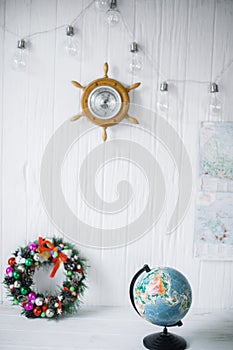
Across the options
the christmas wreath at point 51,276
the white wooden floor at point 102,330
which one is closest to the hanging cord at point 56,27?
the christmas wreath at point 51,276

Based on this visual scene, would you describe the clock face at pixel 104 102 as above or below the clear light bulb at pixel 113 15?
below

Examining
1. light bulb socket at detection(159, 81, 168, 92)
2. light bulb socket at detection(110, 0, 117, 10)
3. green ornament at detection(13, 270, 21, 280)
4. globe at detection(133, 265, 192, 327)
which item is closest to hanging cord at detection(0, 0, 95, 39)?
light bulb socket at detection(110, 0, 117, 10)

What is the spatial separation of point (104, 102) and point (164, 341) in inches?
43.6

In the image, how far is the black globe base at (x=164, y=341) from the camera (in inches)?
64.5

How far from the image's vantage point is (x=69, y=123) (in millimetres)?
2029

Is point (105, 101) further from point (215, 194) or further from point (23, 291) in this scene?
point (23, 291)

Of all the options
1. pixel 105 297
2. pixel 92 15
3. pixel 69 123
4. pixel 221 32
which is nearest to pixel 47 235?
pixel 105 297

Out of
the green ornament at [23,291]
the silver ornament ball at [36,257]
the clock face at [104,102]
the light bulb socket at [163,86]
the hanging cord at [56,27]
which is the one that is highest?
the hanging cord at [56,27]

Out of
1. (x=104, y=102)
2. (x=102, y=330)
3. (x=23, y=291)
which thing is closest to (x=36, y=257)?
(x=23, y=291)

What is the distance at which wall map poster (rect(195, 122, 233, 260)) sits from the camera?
2.05 m

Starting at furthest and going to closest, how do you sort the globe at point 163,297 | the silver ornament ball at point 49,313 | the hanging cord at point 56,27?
the hanging cord at point 56,27 < the silver ornament ball at point 49,313 < the globe at point 163,297

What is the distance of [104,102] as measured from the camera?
199cm

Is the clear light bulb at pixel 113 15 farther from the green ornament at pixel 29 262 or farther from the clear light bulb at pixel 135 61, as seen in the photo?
the green ornament at pixel 29 262

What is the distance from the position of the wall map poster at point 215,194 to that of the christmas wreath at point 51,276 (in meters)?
0.64
